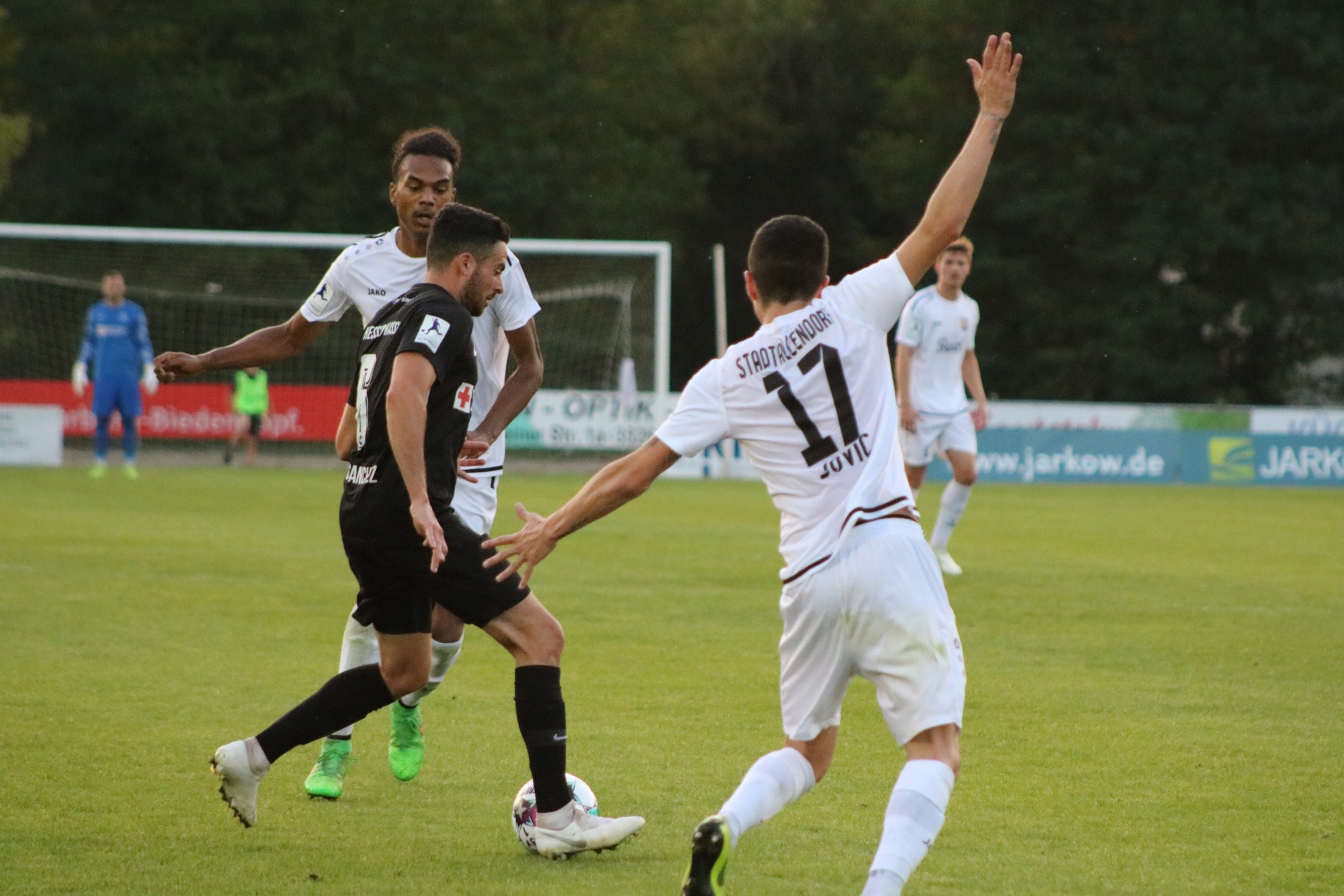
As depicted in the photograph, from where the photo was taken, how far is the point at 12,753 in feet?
19.9

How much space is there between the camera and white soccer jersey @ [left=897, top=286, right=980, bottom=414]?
12.6 m

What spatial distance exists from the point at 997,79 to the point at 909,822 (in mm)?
2008

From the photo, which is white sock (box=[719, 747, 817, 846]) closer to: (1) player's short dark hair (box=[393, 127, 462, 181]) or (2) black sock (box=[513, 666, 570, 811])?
(2) black sock (box=[513, 666, 570, 811])

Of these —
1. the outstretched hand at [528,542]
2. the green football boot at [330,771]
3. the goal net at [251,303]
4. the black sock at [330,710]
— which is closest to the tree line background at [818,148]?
the goal net at [251,303]

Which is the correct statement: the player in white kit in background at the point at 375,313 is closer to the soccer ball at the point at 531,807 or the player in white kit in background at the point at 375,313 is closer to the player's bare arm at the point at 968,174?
the soccer ball at the point at 531,807

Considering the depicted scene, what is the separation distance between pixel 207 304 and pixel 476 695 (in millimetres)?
28218

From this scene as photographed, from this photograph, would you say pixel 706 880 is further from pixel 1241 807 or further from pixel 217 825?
pixel 1241 807

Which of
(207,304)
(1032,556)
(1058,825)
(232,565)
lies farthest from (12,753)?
(207,304)

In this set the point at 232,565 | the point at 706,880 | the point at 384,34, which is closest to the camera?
the point at 706,880

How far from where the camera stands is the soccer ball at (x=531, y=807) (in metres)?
4.96

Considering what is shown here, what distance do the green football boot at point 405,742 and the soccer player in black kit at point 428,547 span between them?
1.90 feet

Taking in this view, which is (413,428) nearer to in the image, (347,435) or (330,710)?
(347,435)

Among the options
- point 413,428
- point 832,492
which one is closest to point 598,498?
point 832,492

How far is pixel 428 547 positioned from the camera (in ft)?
16.2
